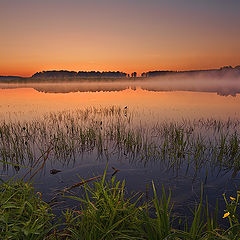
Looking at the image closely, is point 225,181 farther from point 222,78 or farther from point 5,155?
point 222,78

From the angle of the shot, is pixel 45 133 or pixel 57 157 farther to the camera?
pixel 45 133

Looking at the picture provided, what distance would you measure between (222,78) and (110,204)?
18329cm

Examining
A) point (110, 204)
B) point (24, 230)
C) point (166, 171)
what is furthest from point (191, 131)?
point (24, 230)

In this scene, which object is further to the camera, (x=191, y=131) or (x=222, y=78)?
(x=222, y=78)

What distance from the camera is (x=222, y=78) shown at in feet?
525

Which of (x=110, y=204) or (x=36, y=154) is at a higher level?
(x=110, y=204)

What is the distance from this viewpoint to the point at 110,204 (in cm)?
321

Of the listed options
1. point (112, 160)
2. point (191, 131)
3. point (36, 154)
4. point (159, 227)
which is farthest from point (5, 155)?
point (191, 131)

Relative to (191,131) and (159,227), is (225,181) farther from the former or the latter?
(191,131)

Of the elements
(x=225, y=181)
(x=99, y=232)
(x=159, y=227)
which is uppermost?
(x=159, y=227)

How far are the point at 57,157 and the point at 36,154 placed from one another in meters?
1.24

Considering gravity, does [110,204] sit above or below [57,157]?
above

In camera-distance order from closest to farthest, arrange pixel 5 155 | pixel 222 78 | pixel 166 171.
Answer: pixel 166 171 < pixel 5 155 < pixel 222 78

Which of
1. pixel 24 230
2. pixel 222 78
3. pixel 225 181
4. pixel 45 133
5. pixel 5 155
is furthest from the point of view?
pixel 222 78
